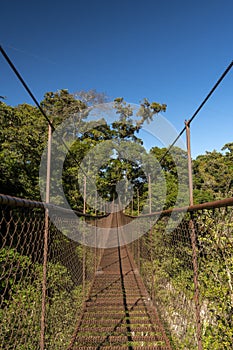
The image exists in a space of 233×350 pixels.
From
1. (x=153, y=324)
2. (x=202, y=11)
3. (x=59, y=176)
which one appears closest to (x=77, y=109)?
(x=59, y=176)

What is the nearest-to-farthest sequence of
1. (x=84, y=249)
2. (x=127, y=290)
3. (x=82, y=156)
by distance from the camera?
(x=84, y=249), (x=127, y=290), (x=82, y=156)


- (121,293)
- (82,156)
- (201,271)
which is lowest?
(121,293)

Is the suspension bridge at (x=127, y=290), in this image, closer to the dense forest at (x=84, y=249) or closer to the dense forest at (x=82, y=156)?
the dense forest at (x=84, y=249)

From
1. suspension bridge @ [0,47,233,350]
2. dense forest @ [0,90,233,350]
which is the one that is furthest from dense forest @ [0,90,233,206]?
suspension bridge @ [0,47,233,350]

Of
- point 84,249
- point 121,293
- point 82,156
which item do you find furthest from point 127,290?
point 82,156

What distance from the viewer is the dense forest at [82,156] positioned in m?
6.52

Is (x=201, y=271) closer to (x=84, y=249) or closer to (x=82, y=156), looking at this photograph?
(x=84, y=249)

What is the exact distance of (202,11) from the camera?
3799 millimetres

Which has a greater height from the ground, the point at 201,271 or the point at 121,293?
the point at 201,271

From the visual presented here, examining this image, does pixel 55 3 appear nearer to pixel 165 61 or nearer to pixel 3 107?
pixel 3 107

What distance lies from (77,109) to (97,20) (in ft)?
24.1

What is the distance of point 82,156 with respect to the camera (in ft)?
34.5

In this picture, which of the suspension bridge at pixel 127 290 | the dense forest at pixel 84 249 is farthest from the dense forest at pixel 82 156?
the suspension bridge at pixel 127 290

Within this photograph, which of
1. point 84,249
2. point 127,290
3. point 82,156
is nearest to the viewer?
point 84,249
